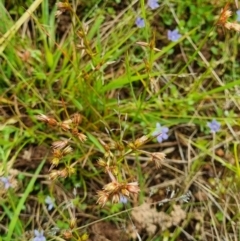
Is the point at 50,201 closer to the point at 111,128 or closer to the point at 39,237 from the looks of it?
the point at 39,237

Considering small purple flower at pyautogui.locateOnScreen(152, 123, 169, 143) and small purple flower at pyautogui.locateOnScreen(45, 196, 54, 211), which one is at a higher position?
small purple flower at pyautogui.locateOnScreen(45, 196, 54, 211)

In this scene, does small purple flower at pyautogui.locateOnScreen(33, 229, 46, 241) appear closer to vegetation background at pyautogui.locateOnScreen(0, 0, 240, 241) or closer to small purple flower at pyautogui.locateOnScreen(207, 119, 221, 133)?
vegetation background at pyautogui.locateOnScreen(0, 0, 240, 241)

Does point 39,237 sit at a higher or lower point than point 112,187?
lower

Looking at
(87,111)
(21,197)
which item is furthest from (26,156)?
(87,111)

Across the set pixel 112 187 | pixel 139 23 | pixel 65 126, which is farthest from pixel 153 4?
pixel 112 187

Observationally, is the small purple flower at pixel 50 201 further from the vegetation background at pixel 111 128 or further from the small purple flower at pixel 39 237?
the small purple flower at pixel 39 237

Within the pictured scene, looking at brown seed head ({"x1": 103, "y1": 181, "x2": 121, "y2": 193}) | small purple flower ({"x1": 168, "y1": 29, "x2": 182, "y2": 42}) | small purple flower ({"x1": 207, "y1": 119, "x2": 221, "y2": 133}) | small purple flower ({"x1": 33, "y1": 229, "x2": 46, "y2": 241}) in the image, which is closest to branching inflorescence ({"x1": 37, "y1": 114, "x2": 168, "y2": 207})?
brown seed head ({"x1": 103, "y1": 181, "x2": 121, "y2": 193})

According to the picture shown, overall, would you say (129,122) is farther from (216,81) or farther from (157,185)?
(216,81)

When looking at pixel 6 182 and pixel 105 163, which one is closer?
pixel 105 163
